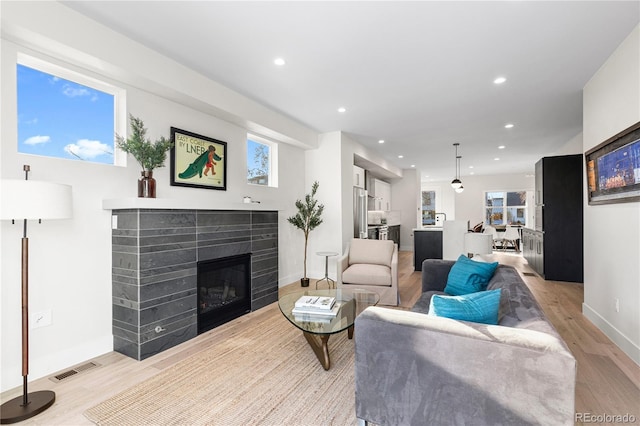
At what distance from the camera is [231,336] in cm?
312

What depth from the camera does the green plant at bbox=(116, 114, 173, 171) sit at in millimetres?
2760

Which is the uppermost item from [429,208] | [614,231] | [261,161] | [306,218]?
[261,161]

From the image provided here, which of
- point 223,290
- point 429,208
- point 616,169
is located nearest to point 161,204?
point 223,290

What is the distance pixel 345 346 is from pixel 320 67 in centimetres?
275

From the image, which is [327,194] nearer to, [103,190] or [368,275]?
[368,275]

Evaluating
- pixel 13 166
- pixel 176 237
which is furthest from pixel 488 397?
pixel 13 166

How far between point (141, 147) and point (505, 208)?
41.4ft

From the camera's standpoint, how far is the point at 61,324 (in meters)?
2.51

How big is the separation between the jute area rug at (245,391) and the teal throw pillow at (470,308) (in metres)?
0.87

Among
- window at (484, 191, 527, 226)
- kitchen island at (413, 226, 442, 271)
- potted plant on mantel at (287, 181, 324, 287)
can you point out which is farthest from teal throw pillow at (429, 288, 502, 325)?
window at (484, 191, 527, 226)

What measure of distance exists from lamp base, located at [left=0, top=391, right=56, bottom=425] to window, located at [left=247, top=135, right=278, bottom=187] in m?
3.18

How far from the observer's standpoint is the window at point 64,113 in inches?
94.3

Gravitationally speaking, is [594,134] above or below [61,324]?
above

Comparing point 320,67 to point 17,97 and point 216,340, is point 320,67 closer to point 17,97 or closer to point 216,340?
point 17,97
